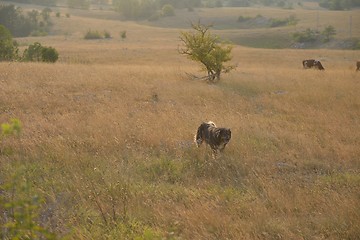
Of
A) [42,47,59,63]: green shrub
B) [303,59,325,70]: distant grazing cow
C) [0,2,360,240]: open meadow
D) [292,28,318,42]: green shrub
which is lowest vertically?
[0,2,360,240]: open meadow

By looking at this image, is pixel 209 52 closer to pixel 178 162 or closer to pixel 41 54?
pixel 178 162

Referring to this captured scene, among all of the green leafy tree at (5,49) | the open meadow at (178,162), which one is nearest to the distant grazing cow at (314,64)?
the open meadow at (178,162)

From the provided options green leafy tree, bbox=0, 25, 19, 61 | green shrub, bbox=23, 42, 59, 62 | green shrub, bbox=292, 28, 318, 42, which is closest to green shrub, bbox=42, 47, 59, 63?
green shrub, bbox=23, 42, 59, 62

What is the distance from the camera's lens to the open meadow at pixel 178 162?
5.48 meters

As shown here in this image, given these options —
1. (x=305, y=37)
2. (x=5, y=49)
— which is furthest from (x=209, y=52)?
(x=305, y=37)

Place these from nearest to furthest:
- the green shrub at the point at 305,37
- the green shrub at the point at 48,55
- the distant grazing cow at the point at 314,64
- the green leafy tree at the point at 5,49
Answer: the distant grazing cow at the point at 314,64
the green leafy tree at the point at 5,49
the green shrub at the point at 48,55
the green shrub at the point at 305,37

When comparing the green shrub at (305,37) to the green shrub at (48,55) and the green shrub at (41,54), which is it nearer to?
the green shrub at (41,54)

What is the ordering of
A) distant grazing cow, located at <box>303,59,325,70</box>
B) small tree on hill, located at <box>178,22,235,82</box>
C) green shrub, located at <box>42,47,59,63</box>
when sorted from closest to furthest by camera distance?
small tree on hill, located at <box>178,22,235,82</box> → distant grazing cow, located at <box>303,59,325,70</box> → green shrub, located at <box>42,47,59,63</box>

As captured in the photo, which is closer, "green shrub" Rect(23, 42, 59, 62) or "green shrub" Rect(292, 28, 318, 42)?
"green shrub" Rect(23, 42, 59, 62)

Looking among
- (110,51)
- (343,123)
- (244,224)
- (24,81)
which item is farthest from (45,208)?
(110,51)

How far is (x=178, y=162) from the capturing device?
8.10 metres

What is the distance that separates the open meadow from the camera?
5480mm

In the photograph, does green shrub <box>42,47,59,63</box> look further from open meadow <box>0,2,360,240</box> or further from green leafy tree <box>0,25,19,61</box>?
open meadow <box>0,2,360,240</box>

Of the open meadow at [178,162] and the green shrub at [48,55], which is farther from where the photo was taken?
the green shrub at [48,55]
